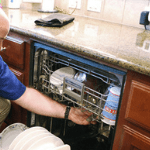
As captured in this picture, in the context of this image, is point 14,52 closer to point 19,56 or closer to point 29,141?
point 19,56

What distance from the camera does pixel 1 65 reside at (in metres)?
1.00

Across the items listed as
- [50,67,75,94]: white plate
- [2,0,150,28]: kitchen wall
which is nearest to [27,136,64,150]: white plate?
[50,67,75,94]: white plate

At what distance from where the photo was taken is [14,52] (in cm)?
120

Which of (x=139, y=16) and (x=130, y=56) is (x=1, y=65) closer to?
(x=130, y=56)

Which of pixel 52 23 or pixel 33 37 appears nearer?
pixel 33 37

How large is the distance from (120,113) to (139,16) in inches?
36.1

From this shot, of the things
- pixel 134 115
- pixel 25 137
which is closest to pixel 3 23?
pixel 25 137

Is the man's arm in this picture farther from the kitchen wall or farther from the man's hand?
the kitchen wall

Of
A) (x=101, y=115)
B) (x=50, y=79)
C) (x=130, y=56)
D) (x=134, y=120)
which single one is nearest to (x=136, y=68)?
(x=130, y=56)

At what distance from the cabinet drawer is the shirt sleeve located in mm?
151

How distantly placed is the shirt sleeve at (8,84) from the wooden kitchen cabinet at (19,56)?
141 millimetres

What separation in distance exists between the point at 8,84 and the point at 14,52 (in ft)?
0.82

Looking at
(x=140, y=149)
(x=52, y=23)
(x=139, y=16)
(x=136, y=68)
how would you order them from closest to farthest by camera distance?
1. (x=136, y=68)
2. (x=140, y=149)
3. (x=52, y=23)
4. (x=139, y=16)

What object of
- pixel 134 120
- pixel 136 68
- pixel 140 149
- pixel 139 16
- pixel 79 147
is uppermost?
pixel 139 16
